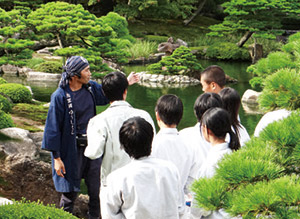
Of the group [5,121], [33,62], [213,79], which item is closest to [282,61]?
[213,79]

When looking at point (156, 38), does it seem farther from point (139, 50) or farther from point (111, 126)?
point (111, 126)

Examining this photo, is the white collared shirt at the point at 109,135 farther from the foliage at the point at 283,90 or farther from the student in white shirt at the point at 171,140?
the foliage at the point at 283,90

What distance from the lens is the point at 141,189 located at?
6.08 ft

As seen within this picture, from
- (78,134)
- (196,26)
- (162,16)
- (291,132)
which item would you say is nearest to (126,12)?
(162,16)

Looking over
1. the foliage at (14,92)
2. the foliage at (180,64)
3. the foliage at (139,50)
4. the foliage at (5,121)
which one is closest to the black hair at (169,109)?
the foliage at (5,121)

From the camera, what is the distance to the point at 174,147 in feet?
8.16

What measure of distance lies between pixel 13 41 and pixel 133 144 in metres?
6.88

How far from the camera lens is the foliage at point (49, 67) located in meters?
14.3

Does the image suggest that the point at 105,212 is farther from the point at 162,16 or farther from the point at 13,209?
the point at 162,16

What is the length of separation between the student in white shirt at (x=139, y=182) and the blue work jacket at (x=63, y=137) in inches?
45.0

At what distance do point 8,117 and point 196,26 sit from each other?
21089 mm

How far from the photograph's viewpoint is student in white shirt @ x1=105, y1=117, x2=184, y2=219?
185 centimetres

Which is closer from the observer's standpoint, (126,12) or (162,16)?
(126,12)

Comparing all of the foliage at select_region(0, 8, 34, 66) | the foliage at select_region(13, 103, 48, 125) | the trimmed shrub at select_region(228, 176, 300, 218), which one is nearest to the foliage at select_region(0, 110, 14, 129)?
the foliage at select_region(13, 103, 48, 125)
